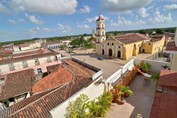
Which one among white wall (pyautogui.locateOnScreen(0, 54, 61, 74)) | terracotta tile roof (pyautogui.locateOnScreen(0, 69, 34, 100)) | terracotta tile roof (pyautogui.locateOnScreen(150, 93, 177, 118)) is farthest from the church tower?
terracotta tile roof (pyautogui.locateOnScreen(150, 93, 177, 118))

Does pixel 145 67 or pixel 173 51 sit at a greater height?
pixel 173 51

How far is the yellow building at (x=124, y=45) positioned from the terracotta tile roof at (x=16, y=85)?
88.6 ft

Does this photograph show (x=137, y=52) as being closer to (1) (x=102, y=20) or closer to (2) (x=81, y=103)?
(1) (x=102, y=20)

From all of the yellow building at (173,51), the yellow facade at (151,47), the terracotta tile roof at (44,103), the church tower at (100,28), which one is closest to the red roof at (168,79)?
the yellow building at (173,51)

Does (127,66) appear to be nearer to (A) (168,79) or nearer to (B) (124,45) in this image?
(A) (168,79)

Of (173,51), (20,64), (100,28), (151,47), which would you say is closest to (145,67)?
(173,51)

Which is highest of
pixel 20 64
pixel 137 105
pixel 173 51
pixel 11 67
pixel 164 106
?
pixel 173 51

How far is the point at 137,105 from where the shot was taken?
1459 cm

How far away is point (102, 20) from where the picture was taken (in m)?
47.6

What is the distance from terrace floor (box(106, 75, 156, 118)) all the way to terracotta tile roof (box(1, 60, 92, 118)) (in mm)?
4388

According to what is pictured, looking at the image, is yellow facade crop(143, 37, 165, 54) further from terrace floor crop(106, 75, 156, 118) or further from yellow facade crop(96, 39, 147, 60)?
terrace floor crop(106, 75, 156, 118)

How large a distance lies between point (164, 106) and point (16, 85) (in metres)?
17.3

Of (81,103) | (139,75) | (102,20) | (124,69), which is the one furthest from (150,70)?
(102,20)

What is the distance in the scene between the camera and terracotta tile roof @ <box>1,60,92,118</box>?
995 centimetres
